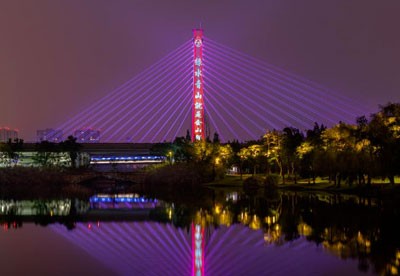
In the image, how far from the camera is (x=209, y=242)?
21.8 meters

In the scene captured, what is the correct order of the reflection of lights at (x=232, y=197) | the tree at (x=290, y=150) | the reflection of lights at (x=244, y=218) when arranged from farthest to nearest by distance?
the tree at (x=290, y=150) < the reflection of lights at (x=232, y=197) < the reflection of lights at (x=244, y=218)

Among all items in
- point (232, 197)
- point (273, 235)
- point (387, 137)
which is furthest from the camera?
point (232, 197)

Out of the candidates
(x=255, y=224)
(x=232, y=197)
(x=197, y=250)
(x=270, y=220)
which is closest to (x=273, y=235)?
(x=255, y=224)

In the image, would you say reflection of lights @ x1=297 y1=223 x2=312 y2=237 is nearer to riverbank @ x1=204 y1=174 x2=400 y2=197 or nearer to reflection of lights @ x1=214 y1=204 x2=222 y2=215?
reflection of lights @ x1=214 y1=204 x2=222 y2=215

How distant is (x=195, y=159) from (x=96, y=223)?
165 feet

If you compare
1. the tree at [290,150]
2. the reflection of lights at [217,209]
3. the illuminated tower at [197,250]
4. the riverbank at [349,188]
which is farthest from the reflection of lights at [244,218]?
the tree at [290,150]

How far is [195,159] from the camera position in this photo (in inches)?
3157

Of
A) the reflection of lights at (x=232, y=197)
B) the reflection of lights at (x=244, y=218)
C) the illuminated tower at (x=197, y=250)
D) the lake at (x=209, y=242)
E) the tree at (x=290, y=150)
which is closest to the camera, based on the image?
the illuminated tower at (x=197, y=250)

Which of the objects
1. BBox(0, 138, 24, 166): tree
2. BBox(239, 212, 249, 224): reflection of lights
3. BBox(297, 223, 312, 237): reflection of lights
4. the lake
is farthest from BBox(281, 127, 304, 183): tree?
BBox(0, 138, 24, 166): tree

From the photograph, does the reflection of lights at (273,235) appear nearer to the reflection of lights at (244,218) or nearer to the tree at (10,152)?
the reflection of lights at (244,218)

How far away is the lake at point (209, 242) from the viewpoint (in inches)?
663

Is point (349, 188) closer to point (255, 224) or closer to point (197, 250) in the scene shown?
point (255, 224)

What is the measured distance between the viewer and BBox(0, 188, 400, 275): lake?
1683 centimetres

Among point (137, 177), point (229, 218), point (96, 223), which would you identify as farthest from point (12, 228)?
point (137, 177)
